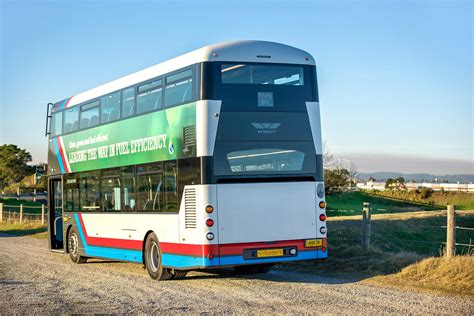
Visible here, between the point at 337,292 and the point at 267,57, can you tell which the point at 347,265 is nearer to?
the point at 337,292

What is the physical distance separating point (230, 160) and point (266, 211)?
1349 mm

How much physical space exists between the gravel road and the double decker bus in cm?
64

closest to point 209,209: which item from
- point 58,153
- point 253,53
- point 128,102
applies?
point 253,53

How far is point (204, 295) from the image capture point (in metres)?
13.6

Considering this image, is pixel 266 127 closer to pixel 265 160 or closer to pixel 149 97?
pixel 265 160

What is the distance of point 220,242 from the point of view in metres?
14.8

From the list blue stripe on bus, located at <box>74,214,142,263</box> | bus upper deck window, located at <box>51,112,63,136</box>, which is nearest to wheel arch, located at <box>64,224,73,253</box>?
blue stripe on bus, located at <box>74,214,142,263</box>

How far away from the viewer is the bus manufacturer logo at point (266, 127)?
1503 centimetres

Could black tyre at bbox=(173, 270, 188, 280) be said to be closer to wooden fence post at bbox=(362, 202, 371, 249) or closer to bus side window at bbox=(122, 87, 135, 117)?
bus side window at bbox=(122, 87, 135, 117)

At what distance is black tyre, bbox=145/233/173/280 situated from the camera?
16469mm

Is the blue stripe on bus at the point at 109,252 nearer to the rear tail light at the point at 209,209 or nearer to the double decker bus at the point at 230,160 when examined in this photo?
the double decker bus at the point at 230,160

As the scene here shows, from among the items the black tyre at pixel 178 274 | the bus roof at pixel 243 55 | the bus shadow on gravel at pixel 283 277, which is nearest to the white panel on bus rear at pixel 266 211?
the bus shadow on gravel at pixel 283 277

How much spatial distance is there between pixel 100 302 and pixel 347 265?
682 cm

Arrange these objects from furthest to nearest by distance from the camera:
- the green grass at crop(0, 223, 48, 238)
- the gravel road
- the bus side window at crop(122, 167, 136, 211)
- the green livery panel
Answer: the green grass at crop(0, 223, 48, 238) → the bus side window at crop(122, 167, 136, 211) → the green livery panel → the gravel road
